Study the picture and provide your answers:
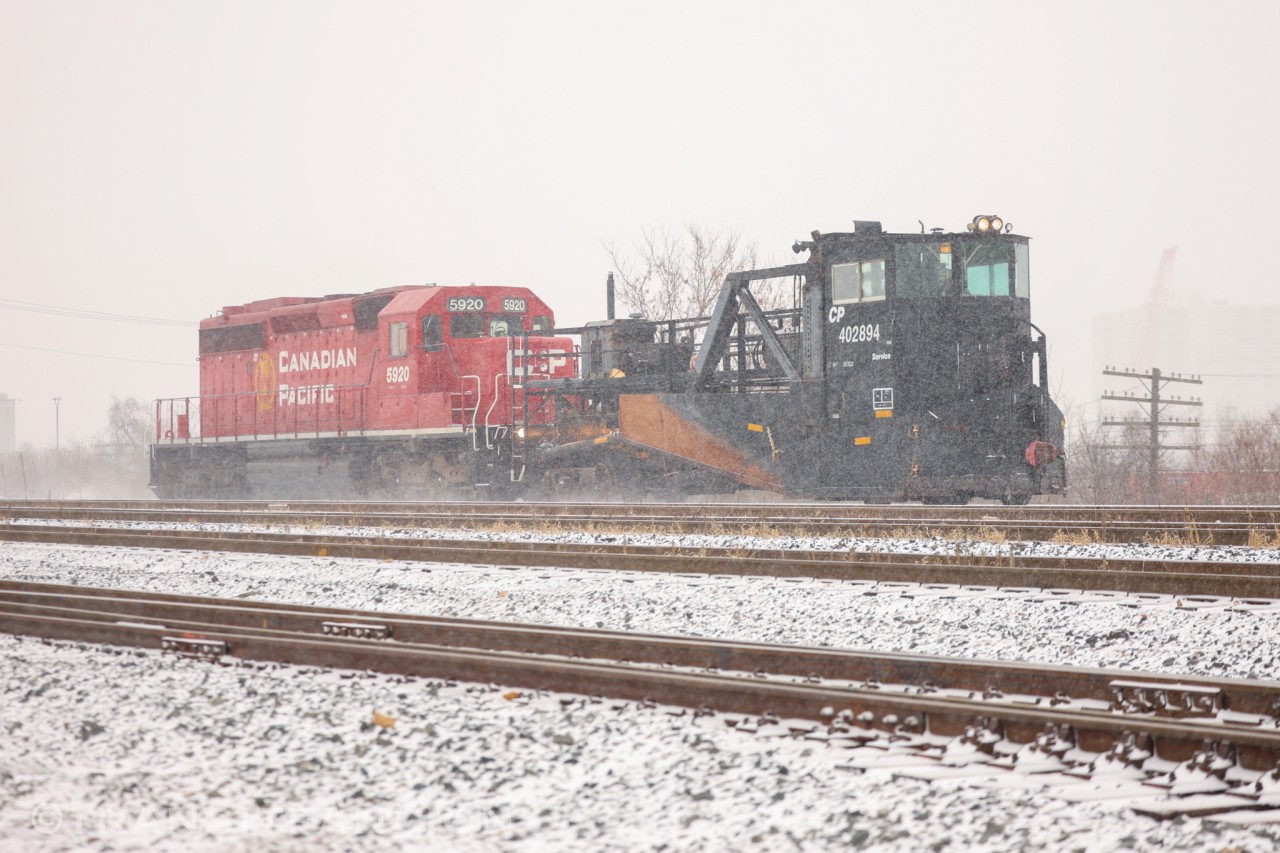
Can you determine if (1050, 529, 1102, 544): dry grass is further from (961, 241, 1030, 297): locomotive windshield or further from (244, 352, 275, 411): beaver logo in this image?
(244, 352, 275, 411): beaver logo

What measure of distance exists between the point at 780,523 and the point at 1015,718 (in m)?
7.49

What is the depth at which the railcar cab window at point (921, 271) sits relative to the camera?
48.0 ft

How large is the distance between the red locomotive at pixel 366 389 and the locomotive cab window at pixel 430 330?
0.07 feet

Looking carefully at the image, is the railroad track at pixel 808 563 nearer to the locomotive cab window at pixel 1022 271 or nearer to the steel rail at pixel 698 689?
the steel rail at pixel 698 689

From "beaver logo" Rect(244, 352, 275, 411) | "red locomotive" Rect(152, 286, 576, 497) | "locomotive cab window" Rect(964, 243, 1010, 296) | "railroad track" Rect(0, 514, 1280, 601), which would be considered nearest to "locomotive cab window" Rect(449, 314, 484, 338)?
"red locomotive" Rect(152, 286, 576, 497)

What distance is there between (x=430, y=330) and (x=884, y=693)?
53.0 ft

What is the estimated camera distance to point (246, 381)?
23688 millimetres

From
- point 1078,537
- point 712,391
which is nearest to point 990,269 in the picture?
point 712,391

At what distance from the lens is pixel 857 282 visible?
14875mm

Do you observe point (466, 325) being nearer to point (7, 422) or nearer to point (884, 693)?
point (884, 693)

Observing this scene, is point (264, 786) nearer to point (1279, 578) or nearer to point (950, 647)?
point (950, 647)

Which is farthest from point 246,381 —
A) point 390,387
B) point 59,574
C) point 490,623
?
point 490,623

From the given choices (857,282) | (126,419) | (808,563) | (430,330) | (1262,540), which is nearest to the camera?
(808,563)

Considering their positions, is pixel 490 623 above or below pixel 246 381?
below
